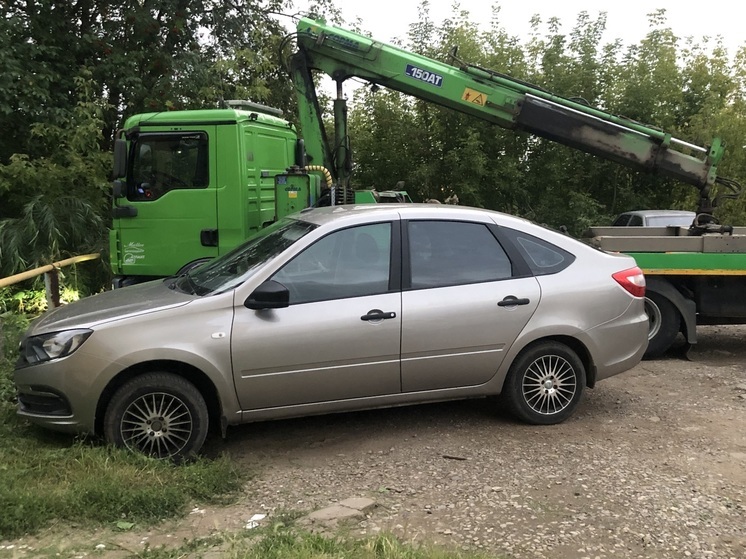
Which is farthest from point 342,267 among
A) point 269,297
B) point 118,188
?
point 118,188

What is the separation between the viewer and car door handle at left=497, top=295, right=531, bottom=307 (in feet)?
17.0

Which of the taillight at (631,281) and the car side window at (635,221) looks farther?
the car side window at (635,221)

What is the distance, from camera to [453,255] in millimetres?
5273

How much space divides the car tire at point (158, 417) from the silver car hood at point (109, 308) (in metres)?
0.46

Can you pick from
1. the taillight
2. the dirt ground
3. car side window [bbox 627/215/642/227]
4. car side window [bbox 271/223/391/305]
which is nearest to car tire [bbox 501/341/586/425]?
the dirt ground

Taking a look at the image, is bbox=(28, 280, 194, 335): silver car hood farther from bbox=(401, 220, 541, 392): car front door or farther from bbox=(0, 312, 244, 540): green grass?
bbox=(401, 220, 541, 392): car front door

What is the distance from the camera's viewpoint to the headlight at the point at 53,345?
14.6 ft

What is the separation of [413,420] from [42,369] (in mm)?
2764

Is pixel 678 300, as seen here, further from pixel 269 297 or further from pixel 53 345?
pixel 53 345

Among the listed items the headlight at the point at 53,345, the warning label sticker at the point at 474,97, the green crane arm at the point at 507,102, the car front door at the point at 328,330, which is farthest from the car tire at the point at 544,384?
the warning label sticker at the point at 474,97

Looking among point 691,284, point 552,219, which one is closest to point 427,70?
point 691,284

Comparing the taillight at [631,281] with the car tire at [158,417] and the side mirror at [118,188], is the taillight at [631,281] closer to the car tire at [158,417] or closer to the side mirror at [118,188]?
the car tire at [158,417]

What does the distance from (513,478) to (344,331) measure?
4.88 feet

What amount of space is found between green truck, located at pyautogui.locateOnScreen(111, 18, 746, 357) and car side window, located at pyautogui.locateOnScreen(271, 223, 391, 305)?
3.21 metres
